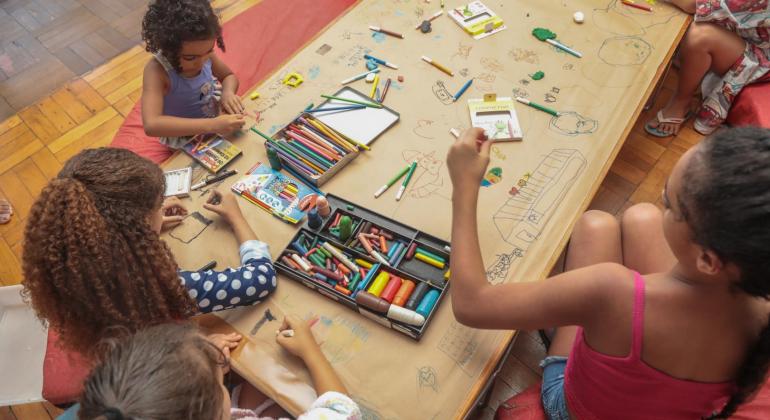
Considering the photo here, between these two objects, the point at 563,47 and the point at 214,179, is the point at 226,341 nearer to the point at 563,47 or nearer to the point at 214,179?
the point at 214,179

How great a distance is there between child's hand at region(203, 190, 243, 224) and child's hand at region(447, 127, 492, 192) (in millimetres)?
571

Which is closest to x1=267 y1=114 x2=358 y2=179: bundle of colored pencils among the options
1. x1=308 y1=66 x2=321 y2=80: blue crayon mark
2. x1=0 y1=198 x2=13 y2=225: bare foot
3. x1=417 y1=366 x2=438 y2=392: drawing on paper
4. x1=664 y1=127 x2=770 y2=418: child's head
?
x1=308 y1=66 x2=321 y2=80: blue crayon mark

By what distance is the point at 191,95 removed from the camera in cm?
172

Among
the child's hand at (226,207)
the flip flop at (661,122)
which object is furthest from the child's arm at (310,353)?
the flip flop at (661,122)

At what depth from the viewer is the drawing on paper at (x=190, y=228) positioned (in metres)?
1.25

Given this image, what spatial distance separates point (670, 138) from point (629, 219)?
1094 millimetres

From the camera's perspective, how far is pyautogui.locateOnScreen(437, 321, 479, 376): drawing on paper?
102 cm

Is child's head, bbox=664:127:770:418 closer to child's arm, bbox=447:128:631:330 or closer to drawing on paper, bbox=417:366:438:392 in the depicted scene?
child's arm, bbox=447:128:631:330

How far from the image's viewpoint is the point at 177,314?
107cm

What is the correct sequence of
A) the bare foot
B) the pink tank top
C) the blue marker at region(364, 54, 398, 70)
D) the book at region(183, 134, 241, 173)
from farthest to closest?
the bare foot, the blue marker at region(364, 54, 398, 70), the book at region(183, 134, 241, 173), the pink tank top

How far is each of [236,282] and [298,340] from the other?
0.62ft

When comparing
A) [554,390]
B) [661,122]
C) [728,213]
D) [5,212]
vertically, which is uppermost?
[728,213]

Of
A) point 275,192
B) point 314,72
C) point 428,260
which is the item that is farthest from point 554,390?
point 314,72

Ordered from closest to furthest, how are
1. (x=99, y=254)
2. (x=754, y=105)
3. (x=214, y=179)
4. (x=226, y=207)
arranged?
(x=99, y=254) → (x=226, y=207) → (x=214, y=179) → (x=754, y=105)
